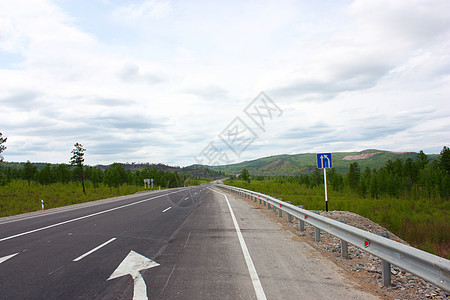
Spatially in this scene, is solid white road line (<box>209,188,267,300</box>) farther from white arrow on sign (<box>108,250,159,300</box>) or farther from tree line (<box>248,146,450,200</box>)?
tree line (<box>248,146,450,200</box>)

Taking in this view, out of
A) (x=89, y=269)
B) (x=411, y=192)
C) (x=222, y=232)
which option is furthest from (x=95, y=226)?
(x=411, y=192)

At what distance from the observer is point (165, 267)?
581cm

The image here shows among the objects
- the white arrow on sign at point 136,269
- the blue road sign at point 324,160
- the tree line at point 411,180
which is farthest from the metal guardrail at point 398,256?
the tree line at point 411,180

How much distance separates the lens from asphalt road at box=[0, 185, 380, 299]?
4461 mm

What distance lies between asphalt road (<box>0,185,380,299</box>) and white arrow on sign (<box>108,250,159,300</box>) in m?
0.02

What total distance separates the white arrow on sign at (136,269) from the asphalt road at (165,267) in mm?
16

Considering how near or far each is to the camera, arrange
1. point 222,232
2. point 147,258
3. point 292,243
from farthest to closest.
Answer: point 222,232 → point 292,243 → point 147,258

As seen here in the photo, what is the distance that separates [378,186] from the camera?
77750 millimetres

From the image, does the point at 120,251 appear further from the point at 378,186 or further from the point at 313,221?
the point at 378,186

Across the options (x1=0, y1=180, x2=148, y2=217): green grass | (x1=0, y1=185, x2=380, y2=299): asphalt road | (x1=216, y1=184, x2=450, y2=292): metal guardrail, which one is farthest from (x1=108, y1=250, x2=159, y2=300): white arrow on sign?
(x1=0, y1=180, x2=148, y2=217): green grass

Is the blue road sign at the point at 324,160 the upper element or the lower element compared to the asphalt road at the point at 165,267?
upper

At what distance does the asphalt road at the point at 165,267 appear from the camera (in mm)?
4461

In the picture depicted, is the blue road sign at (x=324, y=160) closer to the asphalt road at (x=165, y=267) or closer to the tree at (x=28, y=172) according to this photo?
the asphalt road at (x=165, y=267)

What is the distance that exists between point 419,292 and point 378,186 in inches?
3288
